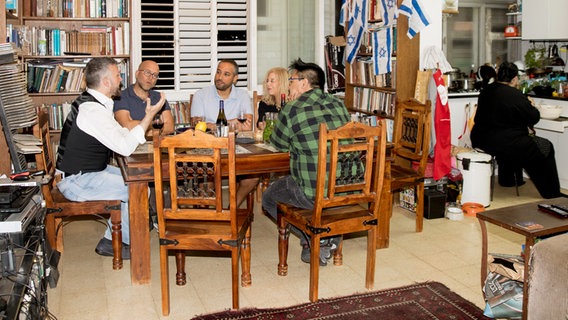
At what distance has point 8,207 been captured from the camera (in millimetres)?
3025

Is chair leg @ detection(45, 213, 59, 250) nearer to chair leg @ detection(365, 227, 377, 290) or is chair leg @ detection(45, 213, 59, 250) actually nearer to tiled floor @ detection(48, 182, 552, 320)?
tiled floor @ detection(48, 182, 552, 320)

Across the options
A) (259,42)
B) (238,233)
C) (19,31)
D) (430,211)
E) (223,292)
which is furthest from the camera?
(259,42)

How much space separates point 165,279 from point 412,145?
2322 millimetres

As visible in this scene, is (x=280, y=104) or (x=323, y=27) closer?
(x=280, y=104)

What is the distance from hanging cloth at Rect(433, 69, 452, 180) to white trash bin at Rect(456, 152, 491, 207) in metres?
0.23

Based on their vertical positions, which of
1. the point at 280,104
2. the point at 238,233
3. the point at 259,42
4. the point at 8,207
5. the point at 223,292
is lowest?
the point at 223,292

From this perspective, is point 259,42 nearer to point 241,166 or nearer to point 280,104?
point 280,104

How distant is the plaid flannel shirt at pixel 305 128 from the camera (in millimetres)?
3762

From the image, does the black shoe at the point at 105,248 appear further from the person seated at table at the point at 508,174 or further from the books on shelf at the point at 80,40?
the person seated at table at the point at 508,174

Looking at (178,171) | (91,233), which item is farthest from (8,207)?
(91,233)

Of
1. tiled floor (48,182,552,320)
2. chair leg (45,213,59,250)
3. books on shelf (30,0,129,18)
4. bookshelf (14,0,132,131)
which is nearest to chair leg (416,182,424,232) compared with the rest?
tiled floor (48,182,552,320)

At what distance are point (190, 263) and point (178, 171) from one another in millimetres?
979

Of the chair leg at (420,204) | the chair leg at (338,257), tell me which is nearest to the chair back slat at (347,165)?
the chair leg at (338,257)

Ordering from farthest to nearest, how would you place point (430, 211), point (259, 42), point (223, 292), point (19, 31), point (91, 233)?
1. point (259, 42)
2. point (19, 31)
3. point (430, 211)
4. point (91, 233)
5. point (223, 292)
